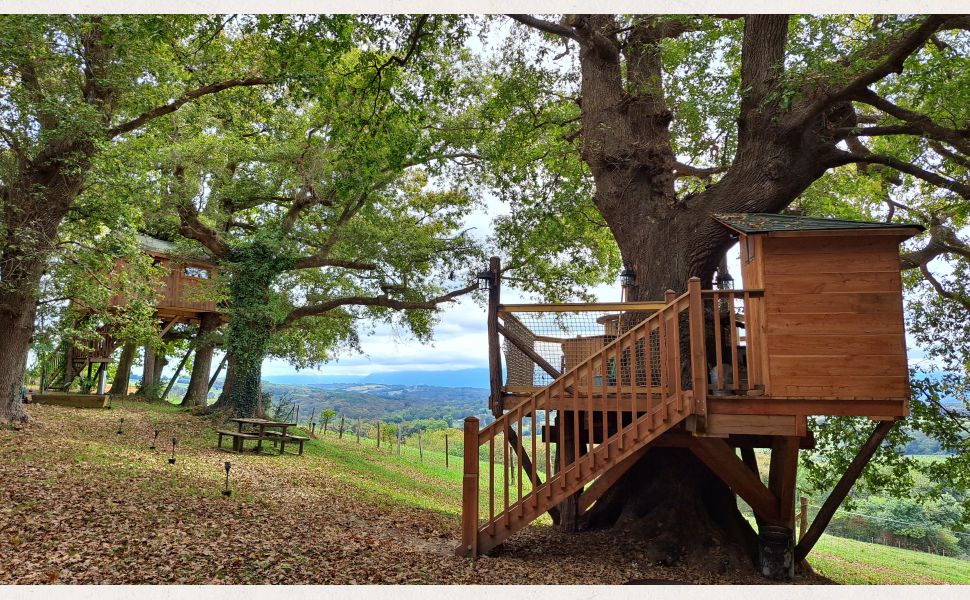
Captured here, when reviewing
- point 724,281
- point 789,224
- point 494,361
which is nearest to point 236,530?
point 494,361

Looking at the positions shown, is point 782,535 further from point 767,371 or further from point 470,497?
point 470,497

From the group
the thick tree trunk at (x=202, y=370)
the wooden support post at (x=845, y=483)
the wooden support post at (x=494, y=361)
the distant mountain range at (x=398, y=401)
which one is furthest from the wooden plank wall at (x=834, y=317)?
the distant mountain range at (x=398, y=401)

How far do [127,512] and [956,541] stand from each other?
26.4 metres

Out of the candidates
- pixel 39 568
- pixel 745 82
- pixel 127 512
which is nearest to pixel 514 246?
pixel 745 82

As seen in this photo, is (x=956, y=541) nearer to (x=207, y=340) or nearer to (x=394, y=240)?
(x=394, y=240)

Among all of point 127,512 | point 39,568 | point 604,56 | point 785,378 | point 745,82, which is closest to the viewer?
point 39,568

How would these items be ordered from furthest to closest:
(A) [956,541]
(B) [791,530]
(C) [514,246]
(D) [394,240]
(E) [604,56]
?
(A) [956,541]
(D) [394,240]
(C) [514,246]
(E) [604,56]
(B) [791,530]

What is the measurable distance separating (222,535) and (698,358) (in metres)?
5.03

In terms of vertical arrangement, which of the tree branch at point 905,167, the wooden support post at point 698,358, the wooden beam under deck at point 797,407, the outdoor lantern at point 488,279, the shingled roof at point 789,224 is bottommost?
the wooden beam under deck at point 797,407

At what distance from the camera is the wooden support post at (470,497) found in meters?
6.02

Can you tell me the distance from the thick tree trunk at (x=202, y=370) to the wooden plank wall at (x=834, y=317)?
59.0ft

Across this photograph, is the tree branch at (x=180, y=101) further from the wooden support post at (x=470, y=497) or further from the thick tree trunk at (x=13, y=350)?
the wooden support post at (x=470, y=497)

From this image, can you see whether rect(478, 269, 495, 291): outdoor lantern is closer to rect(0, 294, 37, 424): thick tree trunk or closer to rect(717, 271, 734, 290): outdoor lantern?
rect(717, 271, 734, 290): outdoor lantern

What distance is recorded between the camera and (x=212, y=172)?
607 inches
